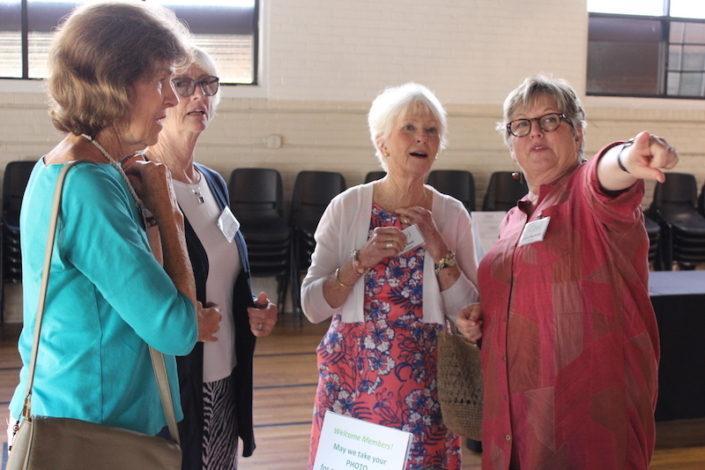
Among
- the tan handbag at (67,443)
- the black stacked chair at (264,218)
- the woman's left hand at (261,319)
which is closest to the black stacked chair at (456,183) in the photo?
the black stacked chair at (264,218)

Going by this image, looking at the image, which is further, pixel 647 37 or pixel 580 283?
pixel 647 37

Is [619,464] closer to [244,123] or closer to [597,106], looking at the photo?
[244,123]

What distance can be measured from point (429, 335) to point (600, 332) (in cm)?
62

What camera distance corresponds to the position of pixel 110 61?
42.1 inches

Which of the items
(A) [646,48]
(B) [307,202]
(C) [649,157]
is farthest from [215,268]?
(A) [646,48]

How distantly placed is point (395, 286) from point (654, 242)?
519 cm

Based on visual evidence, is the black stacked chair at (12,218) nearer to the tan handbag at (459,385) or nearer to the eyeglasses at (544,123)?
the tan handbag at (459,385)

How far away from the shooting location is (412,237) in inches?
75.7

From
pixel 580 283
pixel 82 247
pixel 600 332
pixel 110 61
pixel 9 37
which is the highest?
pixel 9 37

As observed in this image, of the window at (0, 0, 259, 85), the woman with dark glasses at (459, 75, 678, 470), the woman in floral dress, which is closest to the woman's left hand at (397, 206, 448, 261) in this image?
the woman in floral dress

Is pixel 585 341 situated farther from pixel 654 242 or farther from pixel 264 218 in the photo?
pixel 654 242

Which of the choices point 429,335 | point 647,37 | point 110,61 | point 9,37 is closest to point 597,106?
point 647,37

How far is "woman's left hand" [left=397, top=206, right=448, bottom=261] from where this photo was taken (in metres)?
1.94

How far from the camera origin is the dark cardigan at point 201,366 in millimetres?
1597
